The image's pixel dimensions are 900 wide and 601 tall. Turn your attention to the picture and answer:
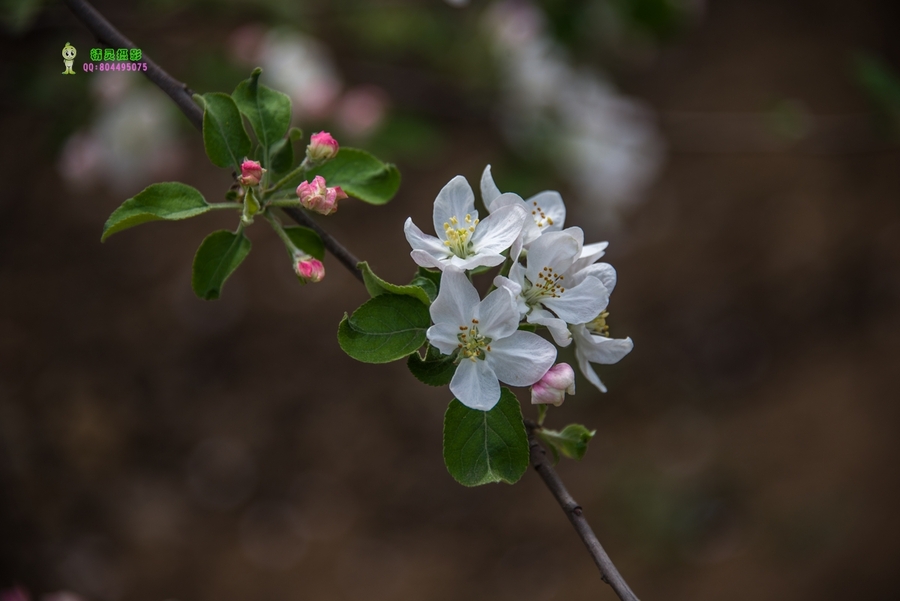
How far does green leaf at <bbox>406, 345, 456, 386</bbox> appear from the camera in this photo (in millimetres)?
936

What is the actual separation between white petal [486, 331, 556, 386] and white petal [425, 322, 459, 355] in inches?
2.2

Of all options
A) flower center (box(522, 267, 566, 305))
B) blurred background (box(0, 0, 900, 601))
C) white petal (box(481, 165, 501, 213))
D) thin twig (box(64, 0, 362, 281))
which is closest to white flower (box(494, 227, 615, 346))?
flower center (box(522, 267, 566, 305))

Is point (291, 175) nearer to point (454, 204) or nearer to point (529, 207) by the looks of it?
point (454, 204)

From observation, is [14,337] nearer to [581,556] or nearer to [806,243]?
[581,556]

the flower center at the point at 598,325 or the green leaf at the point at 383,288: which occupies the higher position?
the green leaf at the point at 383,288

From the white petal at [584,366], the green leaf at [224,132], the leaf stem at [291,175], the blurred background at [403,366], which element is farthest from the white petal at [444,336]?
the blurred background at [403,366]

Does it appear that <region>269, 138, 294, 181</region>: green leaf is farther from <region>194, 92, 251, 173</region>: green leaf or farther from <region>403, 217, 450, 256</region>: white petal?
<region>403, 217, 450, 256</region>: white petal

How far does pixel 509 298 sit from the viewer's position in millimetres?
903

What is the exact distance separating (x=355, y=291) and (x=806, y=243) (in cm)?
252

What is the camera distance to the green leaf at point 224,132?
998mm

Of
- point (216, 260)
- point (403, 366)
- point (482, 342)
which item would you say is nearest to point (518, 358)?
point (482, 342)

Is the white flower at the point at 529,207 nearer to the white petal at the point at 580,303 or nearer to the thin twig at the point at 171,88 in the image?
the white petal at the point at 580,303

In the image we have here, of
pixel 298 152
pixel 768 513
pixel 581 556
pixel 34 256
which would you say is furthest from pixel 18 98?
pixel 768 513

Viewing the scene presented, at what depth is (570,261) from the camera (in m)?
0.97
